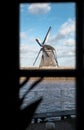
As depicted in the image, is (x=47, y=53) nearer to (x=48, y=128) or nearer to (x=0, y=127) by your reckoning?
(x=48, y=128)

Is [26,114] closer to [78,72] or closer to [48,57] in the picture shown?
[78,72]

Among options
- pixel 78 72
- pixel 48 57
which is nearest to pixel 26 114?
pixel 78 72

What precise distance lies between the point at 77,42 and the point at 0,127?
0.55 meters

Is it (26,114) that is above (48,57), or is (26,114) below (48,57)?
above

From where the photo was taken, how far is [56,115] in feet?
42.3

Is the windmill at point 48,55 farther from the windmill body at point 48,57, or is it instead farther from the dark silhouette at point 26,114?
the dark silhouette at point 26,114

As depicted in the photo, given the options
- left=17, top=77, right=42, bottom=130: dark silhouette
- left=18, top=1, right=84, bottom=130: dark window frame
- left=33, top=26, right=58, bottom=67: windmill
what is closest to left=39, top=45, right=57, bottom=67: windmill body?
left=33, top=26, right=58, bottom=67: windmill

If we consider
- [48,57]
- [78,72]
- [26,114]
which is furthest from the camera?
[48,57]

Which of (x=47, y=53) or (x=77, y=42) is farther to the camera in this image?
(x=47, y=53)

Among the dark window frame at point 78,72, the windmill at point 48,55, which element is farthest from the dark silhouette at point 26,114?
the windmill at point 48,55

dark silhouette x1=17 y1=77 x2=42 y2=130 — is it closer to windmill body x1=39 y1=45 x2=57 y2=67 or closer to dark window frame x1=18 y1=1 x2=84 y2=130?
dark window frame x1=18 y1=1 x2=84 y2=130

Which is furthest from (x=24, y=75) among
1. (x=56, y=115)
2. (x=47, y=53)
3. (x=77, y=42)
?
(x=47, y=53)

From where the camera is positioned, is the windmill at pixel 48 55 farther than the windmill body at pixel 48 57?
No

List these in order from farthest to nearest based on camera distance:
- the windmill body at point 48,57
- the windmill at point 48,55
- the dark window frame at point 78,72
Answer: the windmill body at point 48,57, the windmill at point 48,55, the dark window frame at point 78,72
